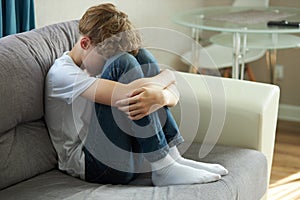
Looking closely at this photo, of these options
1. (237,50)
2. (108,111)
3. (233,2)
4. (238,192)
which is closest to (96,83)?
(108,111)

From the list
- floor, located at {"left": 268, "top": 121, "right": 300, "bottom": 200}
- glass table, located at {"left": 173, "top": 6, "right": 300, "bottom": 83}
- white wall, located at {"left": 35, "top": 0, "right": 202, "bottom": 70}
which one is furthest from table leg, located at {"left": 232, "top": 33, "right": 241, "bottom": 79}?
floor, located at {"left": 268, "top": 121, "right": 300, "bottom": 200}

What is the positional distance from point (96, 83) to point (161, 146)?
0.31m

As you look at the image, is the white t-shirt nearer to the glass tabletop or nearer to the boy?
the boy

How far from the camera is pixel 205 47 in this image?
A: 13.6 feet

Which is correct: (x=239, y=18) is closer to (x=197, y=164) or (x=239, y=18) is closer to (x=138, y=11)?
(x=138, y=11)

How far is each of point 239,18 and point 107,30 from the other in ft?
4.52

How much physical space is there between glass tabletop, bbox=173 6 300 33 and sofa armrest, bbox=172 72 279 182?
0.61 metres

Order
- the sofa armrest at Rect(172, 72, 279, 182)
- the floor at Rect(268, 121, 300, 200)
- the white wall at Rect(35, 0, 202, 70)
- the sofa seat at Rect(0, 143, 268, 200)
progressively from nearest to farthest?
1. the sofa seat at Rect(0, 143, 268, 200)
2. the sofa armrest at Rect(172, 72, 279, 182)
3. the white wall at Rect(35, 0, 202, 70)
4. the floor at Rect(268, 121, 300, 200)

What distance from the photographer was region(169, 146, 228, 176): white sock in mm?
2258

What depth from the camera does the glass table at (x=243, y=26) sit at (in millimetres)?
3189

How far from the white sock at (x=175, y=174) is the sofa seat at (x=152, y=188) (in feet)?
0.09

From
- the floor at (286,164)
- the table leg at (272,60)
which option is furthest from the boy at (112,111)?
the table leg at (272,60)

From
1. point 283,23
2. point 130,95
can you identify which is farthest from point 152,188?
point 283,23

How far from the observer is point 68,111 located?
7.43 ft
